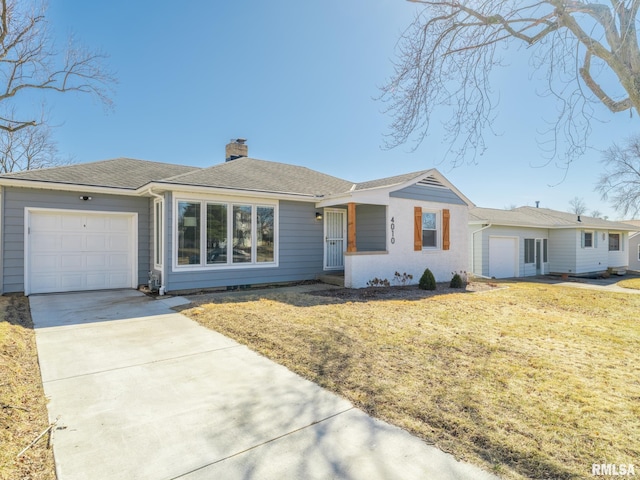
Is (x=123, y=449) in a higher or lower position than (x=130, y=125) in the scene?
lower

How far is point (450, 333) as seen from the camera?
213 inches

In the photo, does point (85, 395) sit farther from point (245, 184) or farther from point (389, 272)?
point (389, 272)

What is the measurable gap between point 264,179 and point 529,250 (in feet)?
49.7

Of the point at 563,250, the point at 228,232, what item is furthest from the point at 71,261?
the point at 563,250

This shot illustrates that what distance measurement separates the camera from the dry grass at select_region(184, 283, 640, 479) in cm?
246

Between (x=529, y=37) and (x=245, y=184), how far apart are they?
A: 7.33 metres

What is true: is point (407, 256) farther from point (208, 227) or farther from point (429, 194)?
point (208, 227)

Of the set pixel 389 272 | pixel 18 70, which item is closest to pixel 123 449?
pixel 389 272

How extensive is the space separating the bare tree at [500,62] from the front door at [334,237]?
251 inches

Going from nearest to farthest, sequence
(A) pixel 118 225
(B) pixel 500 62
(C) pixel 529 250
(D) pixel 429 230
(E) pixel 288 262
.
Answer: (B) pixel 500 62 → (A) pixel 118 225 → (E) pixel 288 262 → (D) pixel 429 230 → (C) pixel 529 250

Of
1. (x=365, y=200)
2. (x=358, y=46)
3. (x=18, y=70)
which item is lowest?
(x=365, y=200)

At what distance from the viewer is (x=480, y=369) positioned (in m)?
3.88

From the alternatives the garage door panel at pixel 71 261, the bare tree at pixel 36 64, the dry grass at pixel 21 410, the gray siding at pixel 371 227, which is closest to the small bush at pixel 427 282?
the gray siding at pixel 371 227

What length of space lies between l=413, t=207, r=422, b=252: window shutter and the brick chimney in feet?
24.6
